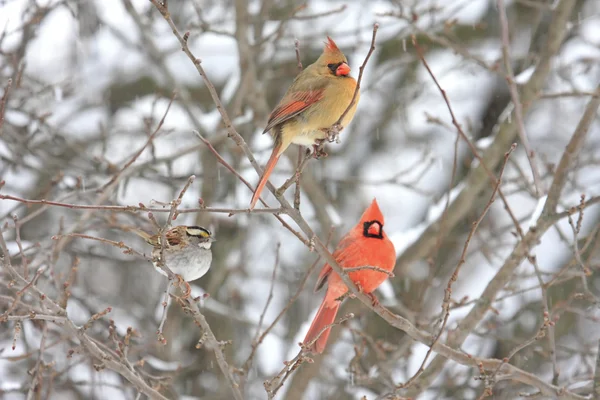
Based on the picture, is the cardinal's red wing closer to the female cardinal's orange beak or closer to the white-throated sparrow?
the female cardinal's orange beak

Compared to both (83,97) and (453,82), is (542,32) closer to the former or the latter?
(453,82)

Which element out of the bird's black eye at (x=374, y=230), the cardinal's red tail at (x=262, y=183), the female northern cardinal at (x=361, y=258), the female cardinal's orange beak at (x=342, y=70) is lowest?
the cardinal's red tail at (x=262, y=183)

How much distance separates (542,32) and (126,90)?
4324mm

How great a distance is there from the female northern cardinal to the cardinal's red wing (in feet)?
2.49

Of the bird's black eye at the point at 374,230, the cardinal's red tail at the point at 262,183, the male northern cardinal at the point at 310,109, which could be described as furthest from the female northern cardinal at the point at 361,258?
the cardinal's red tail at the point at 262,183

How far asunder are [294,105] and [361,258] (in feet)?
3.18

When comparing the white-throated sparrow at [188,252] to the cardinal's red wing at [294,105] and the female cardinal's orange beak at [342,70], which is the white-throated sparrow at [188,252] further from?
the female cardinal's orange beak at [342,70]

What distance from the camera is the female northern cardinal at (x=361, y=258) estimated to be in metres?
4.04

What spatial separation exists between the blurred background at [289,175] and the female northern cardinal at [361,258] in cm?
34

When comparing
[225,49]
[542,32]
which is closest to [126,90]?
[225,49]

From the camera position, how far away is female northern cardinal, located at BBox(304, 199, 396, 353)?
4035 millimetres

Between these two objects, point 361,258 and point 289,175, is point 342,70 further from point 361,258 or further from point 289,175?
point 289,175

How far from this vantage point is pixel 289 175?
7.20 m

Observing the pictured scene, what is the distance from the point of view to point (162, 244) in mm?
2660
